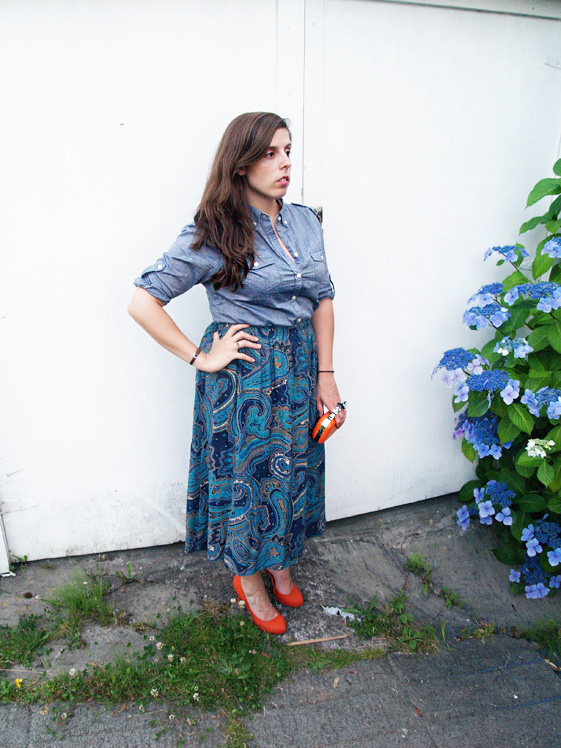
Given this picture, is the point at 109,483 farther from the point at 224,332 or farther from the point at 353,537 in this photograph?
the point at 353,537

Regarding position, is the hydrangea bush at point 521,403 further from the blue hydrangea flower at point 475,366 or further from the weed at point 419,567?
the weed at point 419,567

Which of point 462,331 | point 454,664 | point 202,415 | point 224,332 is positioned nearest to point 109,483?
point 202,415

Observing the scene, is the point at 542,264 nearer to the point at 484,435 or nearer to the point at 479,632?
the point at 484,435


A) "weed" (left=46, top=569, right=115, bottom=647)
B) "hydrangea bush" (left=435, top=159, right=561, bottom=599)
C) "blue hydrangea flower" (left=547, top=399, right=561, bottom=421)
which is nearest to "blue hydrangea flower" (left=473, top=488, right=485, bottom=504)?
"hydrangea bush" (left=435, top=159, right=561, bottom=599)

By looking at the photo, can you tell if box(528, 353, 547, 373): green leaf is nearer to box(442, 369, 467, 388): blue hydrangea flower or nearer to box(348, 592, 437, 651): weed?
box(442, 369, 467, 388): blue hydrangea flower

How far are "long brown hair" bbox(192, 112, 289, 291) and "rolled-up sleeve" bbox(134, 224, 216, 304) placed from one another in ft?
0.11

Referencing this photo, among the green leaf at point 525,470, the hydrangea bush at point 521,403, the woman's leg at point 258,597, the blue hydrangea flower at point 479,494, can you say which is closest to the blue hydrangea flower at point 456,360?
the hydrangea bush at point 521,403

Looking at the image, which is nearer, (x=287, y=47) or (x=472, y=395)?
(x=287, y=47)

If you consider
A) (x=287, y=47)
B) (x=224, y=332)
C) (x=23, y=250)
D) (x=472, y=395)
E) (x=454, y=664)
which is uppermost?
(x=287, y=47)

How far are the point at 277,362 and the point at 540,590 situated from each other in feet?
5.16

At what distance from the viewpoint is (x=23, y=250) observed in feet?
6.98

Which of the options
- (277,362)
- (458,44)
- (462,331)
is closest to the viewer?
(277,362)

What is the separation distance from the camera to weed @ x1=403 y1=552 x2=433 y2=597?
2531 mm

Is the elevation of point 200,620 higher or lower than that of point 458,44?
lower
